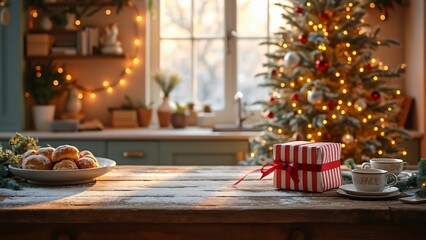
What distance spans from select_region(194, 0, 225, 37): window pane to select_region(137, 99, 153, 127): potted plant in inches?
27.3

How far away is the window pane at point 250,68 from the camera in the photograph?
5.05m

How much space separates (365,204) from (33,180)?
3.59ft

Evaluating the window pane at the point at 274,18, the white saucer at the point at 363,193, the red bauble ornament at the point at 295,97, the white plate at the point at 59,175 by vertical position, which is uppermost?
the window pane at the point at 274,18

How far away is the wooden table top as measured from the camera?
69.7 inches

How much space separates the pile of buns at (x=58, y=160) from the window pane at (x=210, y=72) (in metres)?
2.91

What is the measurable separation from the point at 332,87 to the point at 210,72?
1.38 meters

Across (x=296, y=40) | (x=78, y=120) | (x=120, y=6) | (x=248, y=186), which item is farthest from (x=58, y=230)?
(x=120, y=6)

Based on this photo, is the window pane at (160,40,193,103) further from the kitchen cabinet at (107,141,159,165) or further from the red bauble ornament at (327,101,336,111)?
the red bauble ornament at (327,101,336,111)

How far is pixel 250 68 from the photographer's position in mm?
5070

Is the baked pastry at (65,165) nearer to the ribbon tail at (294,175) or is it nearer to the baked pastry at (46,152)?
the baked pastry at (46,152)

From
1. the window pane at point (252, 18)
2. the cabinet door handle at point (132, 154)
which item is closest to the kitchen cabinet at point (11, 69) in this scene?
the cabinet door handle at point (132, 154)

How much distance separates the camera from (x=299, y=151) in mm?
2049

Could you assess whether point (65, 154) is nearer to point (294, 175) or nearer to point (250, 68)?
point (294, 175)

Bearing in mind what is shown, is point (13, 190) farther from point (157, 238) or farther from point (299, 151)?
point (299, 151)
